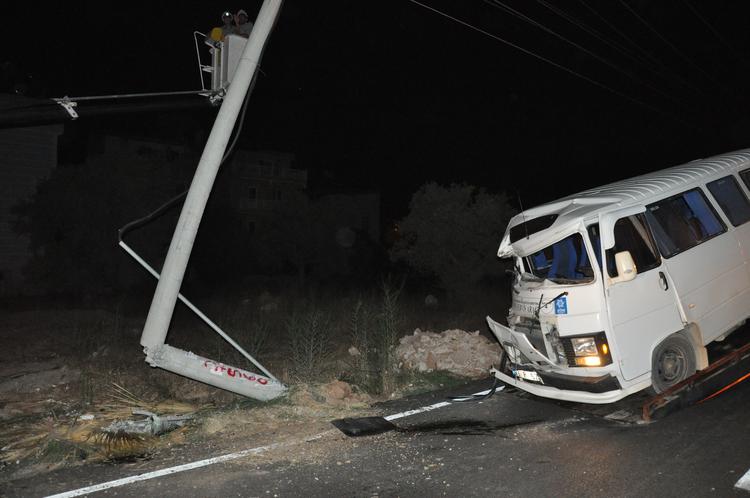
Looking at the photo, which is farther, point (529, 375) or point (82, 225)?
point (82, 225)

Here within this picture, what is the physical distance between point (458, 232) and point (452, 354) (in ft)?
38.5

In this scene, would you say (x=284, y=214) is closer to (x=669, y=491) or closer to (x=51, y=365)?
(x=51, y=365)

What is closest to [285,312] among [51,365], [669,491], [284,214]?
[51,365]

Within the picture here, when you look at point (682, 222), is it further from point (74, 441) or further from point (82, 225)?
point (82, 225)

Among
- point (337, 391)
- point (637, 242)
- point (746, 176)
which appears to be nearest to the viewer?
point (637, 242)

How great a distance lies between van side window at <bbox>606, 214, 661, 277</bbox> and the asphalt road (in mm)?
1758

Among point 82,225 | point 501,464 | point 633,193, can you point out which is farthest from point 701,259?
point 82,225

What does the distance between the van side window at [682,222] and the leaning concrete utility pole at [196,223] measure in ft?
17.1

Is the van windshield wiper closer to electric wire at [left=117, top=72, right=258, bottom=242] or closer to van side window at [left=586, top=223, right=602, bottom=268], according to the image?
van side window at [left=586, top=223, right=602, bottom=268]

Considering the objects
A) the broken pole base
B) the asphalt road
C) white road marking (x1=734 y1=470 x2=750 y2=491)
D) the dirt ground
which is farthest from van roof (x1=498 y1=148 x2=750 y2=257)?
the broken pole base

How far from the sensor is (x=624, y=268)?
6.01 metres

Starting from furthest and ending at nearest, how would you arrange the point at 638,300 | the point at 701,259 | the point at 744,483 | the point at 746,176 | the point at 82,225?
the point at 82,225, the point at 746,176, the point at 701,259, the point at 638,300, the point at 744,483

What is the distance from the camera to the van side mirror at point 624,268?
6016mm

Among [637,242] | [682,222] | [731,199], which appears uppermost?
[731,199]
